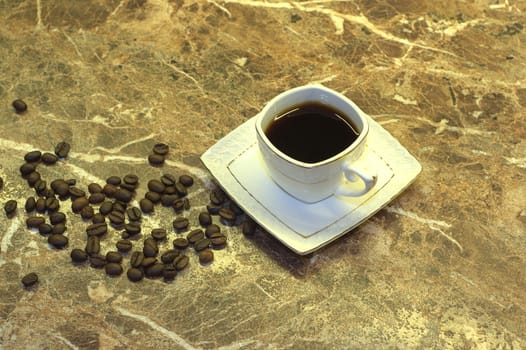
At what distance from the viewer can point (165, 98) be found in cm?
148

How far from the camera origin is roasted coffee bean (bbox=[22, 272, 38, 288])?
1197 mm

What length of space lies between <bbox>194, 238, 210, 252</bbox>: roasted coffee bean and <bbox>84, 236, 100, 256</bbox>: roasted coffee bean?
19cm

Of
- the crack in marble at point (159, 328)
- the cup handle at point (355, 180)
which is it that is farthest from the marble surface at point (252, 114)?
the cup handle at point (355, 180)

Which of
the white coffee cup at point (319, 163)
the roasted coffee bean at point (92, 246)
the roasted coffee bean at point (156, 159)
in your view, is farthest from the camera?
the roasted coffee bean at point (156, 159)

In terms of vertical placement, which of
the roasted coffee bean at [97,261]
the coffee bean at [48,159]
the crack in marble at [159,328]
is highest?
the coffee bean at [48,159]

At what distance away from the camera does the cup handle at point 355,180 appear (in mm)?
1141

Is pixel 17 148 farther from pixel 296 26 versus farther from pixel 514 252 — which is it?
pixel 514 252

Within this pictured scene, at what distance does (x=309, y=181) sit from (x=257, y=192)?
5.2 inches

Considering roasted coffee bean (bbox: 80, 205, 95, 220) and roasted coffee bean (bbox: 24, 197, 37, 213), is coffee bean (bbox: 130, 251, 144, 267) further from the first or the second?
roasted coffee bean (bbox: 24, 197, 37, 213)

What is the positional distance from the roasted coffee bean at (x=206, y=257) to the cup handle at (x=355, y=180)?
27 cm

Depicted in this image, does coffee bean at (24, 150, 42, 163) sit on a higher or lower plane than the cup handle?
lower

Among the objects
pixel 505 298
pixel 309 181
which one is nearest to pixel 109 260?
pixel 309 181

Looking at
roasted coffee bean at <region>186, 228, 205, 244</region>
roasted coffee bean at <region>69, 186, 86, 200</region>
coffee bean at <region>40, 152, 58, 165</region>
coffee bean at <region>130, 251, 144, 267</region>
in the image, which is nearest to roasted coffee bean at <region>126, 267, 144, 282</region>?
coffee bean at <region>130, 251, 144, 267</region>

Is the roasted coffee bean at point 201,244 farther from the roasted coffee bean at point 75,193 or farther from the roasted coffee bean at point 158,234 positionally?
the roasted coffee bean at point 75,193
